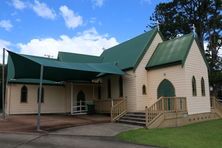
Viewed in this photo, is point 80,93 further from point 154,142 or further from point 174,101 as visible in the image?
point 154,142

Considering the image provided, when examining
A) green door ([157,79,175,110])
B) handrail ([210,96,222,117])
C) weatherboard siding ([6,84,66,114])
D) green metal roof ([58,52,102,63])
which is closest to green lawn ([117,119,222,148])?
green door ([157,79,175,110])

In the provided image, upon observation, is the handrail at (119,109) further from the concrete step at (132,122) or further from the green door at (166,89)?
the green door at (166,89)

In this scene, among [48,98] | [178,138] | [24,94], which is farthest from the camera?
[48,98]

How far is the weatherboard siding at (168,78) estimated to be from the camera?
59.9 ft

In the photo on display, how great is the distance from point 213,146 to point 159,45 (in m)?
12.2

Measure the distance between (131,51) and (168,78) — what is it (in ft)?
14.8

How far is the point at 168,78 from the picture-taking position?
62.6 feet

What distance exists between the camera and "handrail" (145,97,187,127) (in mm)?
15938

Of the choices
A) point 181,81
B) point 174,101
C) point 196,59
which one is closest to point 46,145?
point 174,101

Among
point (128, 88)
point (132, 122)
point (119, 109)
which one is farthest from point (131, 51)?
point (132, 122)

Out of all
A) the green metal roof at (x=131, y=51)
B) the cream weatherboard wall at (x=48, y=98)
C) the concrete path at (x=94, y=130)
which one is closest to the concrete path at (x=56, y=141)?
the concrete path at (x=94, y=130)

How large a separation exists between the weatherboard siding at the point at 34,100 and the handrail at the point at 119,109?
8539mm

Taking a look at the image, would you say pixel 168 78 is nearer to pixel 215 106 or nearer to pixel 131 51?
pixel 131 51

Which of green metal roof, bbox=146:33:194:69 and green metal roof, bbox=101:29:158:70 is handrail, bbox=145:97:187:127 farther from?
green metal roof, bbox=101:29:158:70
